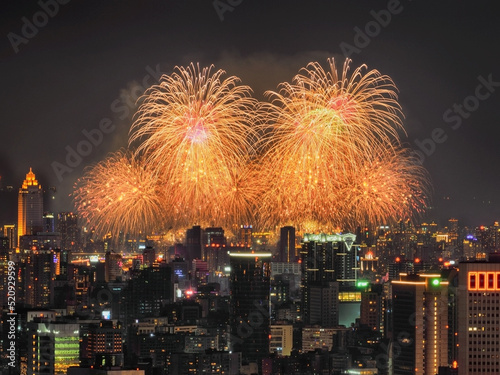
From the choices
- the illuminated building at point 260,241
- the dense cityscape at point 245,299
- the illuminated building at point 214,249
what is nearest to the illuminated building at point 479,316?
the dense cityscape at point 245,299

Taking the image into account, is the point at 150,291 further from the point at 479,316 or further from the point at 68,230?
the point at 479,316

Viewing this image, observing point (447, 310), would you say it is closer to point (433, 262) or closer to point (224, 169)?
point (224, 169)

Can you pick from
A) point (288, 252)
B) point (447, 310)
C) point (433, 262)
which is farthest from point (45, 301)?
point (447, 310)

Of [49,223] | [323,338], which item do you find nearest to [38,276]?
[49,223]

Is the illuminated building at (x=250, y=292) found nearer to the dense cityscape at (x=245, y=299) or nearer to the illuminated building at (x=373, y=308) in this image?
the dense cityscape at (x=245, y=299)

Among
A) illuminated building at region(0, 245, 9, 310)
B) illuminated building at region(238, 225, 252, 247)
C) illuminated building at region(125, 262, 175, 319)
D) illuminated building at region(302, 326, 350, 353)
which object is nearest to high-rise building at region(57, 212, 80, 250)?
illuminated building at region(0, 245, 9, 310)

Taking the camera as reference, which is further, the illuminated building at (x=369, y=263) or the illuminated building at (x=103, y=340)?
the illuminated building at (x=369, y=263)
